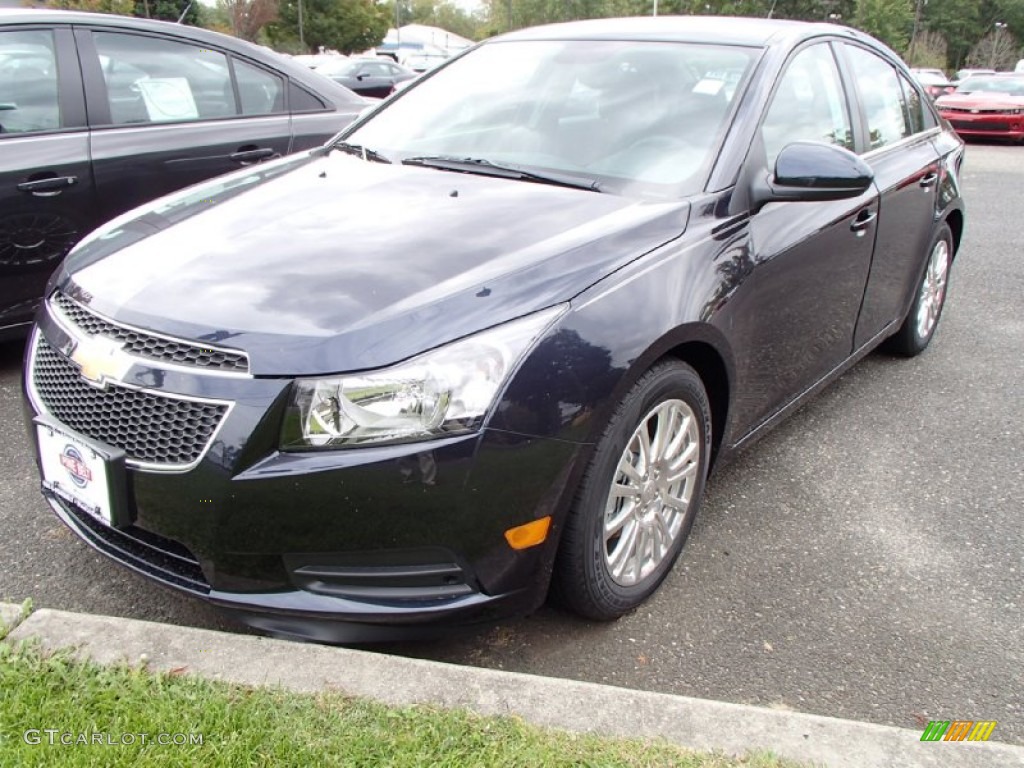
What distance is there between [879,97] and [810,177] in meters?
1.47

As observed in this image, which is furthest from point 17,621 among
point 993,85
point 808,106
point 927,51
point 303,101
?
point 927,51

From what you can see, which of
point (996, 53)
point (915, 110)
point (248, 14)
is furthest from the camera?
point (996, 53)

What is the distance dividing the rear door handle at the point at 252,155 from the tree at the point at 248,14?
131 feet

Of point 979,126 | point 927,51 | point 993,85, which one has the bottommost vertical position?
point 979,126

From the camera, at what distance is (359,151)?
3.25 m

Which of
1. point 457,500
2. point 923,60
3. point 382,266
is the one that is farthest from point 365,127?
point 923,60

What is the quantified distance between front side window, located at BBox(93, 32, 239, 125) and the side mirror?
9.82 ft

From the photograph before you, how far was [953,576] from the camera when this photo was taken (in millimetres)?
2801

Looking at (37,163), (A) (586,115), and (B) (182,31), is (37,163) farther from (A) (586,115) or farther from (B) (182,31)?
(A) (586,115)

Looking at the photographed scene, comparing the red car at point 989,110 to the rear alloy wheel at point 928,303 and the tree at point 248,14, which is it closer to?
the rear alloy wheel at point 928,303

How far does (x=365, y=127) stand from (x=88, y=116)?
1489 mm

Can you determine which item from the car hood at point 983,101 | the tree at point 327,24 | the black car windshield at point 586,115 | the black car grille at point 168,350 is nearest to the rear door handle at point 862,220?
the black car windshield at point 586,115

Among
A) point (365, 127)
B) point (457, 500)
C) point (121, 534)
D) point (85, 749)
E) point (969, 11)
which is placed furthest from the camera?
point (969, 11)

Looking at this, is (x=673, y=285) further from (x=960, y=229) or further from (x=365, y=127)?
(x=960, y=229)
